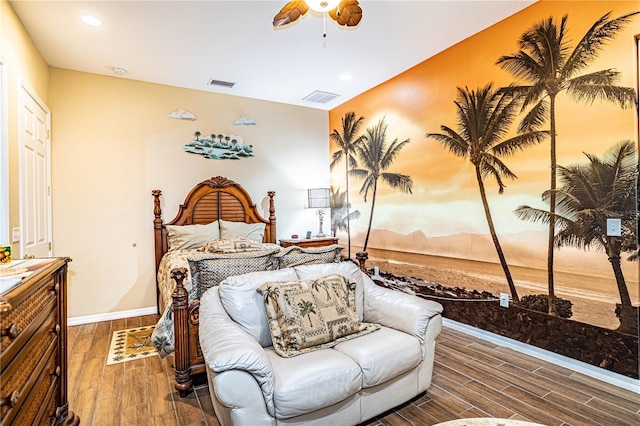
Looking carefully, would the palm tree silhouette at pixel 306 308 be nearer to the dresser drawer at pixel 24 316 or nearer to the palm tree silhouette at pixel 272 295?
the palm tree silhouette at pixel 272 295

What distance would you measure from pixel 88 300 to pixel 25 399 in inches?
126

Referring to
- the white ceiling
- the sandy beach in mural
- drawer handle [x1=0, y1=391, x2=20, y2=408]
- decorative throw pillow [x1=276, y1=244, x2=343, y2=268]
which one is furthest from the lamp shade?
drawer handle [x1=0, y1=391, x2=20, y2=408]

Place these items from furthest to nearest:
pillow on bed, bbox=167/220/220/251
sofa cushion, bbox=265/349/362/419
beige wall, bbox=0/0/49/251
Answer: pillow on bed, bbox=167/220/220/251, beige wall, bbox=0/0/49/251, sofa cushion, bbox=265/349/362/419

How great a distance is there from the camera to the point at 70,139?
3955 millimetres

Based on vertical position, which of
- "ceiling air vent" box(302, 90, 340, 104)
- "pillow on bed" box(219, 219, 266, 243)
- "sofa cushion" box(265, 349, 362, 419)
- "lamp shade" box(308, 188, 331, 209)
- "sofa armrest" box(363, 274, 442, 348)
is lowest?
"sofa cushion" box(265, 349, 362, 419)

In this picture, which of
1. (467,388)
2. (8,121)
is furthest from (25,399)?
(467,388)

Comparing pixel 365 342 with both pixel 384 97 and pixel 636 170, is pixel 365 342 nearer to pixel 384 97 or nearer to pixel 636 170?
pixel 636 170

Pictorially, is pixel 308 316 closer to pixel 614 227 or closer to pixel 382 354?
pixel 382 354

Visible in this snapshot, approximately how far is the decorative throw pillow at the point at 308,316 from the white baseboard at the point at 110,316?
2.96 m

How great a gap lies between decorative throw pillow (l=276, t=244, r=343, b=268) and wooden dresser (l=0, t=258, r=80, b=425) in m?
1.40

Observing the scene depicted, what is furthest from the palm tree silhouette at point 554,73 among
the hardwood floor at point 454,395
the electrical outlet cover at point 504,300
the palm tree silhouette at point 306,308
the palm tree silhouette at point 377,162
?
the palm tree silhouette at point 306,308

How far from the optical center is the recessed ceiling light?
287 centimetres

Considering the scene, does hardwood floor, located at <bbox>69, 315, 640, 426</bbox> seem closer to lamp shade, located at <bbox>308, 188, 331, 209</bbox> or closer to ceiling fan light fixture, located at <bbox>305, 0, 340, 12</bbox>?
ceiling fan light fixture, located at <bbox>305, 0, 340, 12</bbox>

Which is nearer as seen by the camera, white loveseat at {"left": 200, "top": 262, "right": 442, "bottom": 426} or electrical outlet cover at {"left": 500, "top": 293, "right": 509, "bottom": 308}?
white loveseat at {"left": 200, "top": 262, "right": 442, "bottom": 426}
